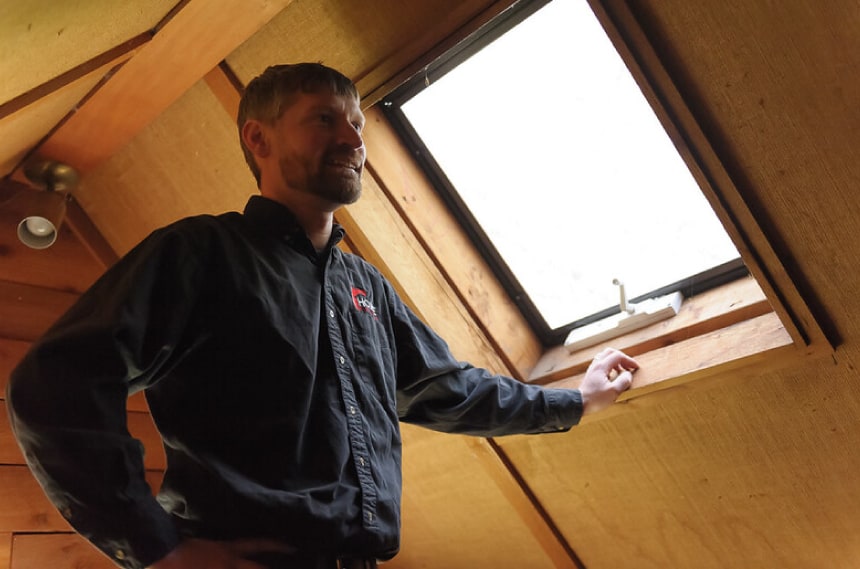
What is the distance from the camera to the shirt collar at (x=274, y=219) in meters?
1.30

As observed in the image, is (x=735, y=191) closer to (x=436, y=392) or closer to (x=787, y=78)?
(x=787, y=78)

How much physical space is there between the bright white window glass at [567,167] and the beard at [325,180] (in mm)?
558

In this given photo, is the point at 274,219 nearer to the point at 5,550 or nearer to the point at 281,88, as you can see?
the point at 281,88

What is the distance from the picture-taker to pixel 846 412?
1.46m

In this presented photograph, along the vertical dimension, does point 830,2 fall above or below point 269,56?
below

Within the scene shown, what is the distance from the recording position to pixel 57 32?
1221mm

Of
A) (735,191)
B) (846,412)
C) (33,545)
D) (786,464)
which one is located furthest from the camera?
(33,545)

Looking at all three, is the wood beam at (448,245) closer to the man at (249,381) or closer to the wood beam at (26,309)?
the man at (249,381)

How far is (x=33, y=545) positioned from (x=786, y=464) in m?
1.84

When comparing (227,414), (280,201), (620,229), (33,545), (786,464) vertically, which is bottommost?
(786,464)

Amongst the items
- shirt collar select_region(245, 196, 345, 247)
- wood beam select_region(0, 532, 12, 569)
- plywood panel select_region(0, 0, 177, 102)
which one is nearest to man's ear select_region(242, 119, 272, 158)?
shirt collar select_region(245, 196, 345, 247)

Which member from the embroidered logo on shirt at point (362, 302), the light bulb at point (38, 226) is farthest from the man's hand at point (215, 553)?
the light bulb at point (38, 226)

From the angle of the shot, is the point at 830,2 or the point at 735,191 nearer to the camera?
the point at 830,2

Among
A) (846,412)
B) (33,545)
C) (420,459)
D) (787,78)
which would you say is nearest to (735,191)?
(787,78)
